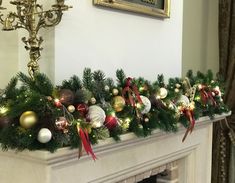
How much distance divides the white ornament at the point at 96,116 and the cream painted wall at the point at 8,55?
40cm

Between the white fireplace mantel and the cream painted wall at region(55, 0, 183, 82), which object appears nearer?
the white fireplace mantel

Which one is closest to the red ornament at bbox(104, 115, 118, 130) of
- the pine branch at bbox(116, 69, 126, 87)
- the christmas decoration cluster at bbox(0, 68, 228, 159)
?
the christmas decoration cluster at bbox(0, 68, 228, 159)

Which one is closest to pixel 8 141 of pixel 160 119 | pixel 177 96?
pixel 160 119

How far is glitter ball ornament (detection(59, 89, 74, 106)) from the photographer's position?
1.23 m

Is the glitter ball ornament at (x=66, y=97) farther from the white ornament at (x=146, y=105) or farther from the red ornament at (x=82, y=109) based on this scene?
the white ornament at (x=146, y=105)

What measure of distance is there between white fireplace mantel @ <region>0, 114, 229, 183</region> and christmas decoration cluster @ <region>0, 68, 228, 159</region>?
0.05m

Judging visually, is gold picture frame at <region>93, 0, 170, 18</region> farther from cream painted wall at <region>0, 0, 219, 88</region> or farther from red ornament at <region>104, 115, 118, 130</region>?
red ornament at <region>104, 115, 118, 130</region>

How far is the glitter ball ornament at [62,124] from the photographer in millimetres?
1158

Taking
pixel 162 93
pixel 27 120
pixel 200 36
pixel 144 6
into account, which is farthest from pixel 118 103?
pixel 200 36

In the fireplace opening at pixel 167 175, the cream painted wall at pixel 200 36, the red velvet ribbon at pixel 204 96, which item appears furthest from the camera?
the cream painted wall at pixel 200 36

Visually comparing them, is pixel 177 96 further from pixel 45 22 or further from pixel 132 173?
pixel 45 22

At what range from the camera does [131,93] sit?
151cm

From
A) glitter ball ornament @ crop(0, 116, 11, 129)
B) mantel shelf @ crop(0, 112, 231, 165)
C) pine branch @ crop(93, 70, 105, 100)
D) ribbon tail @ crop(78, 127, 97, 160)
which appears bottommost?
mantel shelf @ crop(0, 112, 231, 165)

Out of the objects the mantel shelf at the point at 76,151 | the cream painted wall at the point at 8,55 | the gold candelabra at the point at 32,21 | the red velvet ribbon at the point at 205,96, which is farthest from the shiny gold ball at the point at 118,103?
the red velvet ribbon at the point at 205,96
